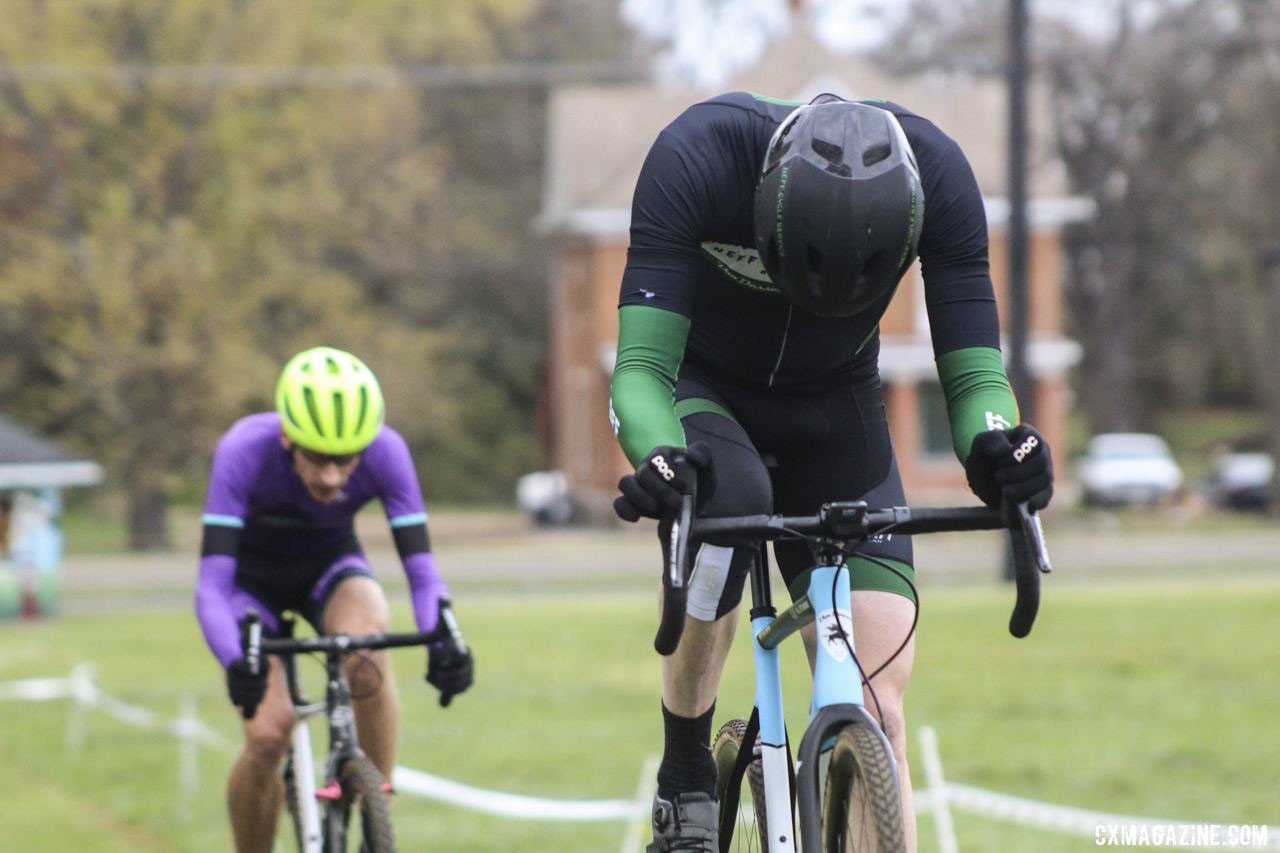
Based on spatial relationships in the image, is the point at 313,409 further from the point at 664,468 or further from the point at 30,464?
the point at 30,464

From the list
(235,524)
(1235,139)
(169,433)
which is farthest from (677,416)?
(1235,139)

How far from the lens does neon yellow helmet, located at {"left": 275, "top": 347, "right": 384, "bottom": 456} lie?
21.3 feet

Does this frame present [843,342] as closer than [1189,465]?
Yes

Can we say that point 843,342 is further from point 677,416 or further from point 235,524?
point 235,524

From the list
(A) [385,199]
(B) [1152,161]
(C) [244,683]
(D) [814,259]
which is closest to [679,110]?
(A) [385,199]

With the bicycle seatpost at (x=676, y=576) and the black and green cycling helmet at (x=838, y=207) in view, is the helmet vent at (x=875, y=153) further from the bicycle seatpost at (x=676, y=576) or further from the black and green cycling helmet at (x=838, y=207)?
the bicycle seatpost at (x=676, y=576)

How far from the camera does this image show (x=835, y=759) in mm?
4422

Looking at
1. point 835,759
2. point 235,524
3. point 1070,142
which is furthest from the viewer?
point 1070,142

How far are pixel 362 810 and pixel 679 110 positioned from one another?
4281 centimetres

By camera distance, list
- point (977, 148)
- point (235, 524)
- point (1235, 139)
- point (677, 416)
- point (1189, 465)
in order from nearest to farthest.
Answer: point (677, 416) < point (235, 524) < point (977, 148) < point (1235, 139) < point (1189, 465)

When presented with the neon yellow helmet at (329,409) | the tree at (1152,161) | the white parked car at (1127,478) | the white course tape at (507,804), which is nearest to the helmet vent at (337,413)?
the neon yellow helmet at (329,409)

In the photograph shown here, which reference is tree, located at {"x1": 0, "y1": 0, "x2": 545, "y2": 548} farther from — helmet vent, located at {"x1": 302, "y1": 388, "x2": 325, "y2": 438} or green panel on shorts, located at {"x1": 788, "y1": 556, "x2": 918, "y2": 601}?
green panel on shorts, located at {"x1": 788, "y1": 556, "x2": 918, "y2": 601}

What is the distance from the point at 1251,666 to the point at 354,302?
3467 cm

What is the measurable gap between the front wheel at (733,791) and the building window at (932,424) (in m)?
40.8
